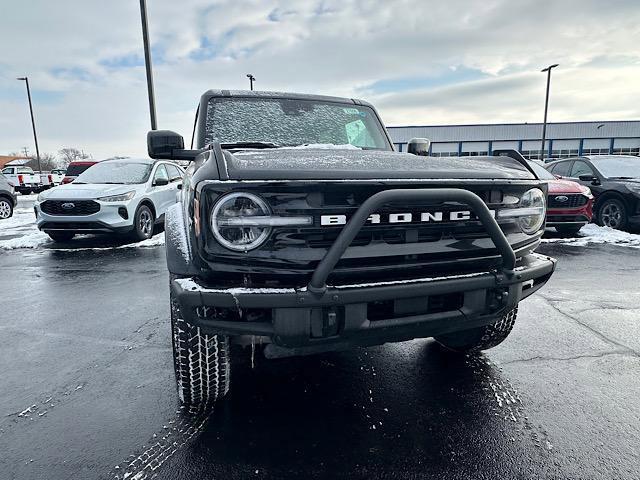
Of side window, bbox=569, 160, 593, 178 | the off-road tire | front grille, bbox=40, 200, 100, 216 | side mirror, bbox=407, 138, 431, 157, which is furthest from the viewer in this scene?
side window, bbox=569, 160, 593, 178

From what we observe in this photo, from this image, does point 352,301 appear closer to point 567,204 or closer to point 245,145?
point 245,145

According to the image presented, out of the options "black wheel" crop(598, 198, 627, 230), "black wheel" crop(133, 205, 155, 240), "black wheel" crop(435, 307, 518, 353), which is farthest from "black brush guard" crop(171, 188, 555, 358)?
"black wheel" crop(598, 198, 627, 230)

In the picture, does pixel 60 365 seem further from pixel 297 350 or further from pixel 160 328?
pixel 297 350

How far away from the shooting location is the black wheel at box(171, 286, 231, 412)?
6.53 ft

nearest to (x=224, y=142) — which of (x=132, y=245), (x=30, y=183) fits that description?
(x=132, y=245)

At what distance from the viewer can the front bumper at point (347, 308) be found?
164 cm

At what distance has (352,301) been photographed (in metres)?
1.66

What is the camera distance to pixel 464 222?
6.42 ft

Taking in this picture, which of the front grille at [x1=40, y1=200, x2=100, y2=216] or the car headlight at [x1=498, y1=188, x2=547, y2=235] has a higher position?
the car headlight at [x1=498, y1=188, x2=547, y2=235]

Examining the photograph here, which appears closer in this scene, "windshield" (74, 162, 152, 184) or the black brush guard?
the black brush guard

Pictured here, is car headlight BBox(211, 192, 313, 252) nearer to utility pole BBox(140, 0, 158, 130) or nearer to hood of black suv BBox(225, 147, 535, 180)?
hood of black suv BBox(225, 147, 535, 180)

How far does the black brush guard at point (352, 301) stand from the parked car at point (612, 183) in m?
7.93

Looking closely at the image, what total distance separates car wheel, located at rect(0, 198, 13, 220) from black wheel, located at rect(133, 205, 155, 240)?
666cm

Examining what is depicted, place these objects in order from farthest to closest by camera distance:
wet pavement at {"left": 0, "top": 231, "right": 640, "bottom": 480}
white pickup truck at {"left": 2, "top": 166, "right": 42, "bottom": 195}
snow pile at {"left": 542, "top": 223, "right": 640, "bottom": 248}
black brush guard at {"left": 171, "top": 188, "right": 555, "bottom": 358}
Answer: white pickup truck at {"left": 2, "top": 166, "right": 42, "bottom": 195}, snow pile at {"left": 542, "top": 223, "right": 640, "bottom": 248}, wet pavement at {"left": 0, "top": 231, "right": 640, "bottom": 480}, black brush guard at {"left": 171, "top": 188, "right": 555, "bottom": 358}
